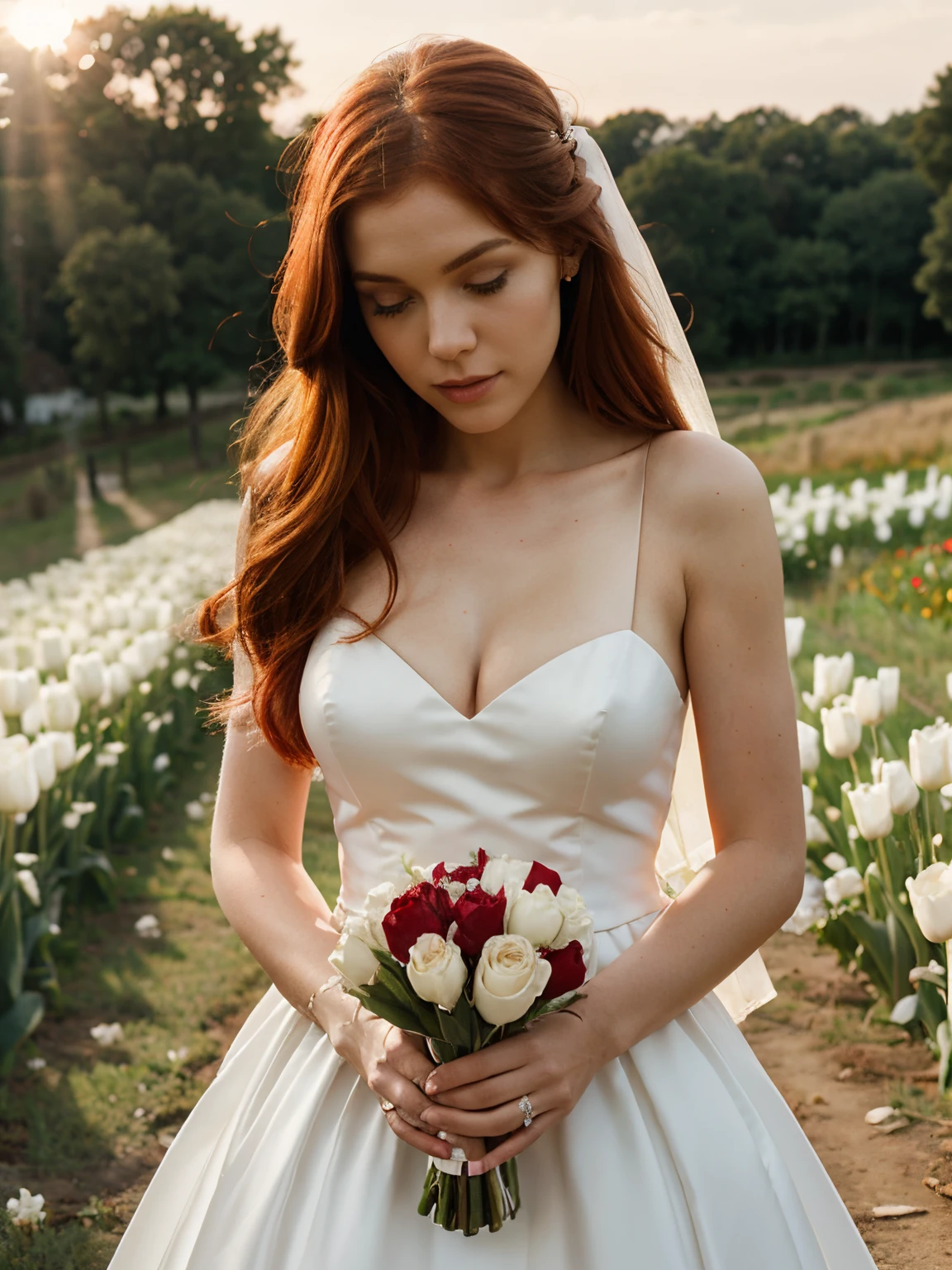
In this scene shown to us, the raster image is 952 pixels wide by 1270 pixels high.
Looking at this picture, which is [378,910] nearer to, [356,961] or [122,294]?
[356,961]

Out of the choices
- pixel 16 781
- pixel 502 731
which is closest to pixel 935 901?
pixel 502 731

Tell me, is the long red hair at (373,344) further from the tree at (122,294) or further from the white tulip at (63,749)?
the tree at (122,294)

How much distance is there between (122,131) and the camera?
41.0m

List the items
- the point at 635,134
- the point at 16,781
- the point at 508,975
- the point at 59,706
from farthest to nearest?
the point at 635,134
the point at 59,706
the point at 16,781
the point at 508,975

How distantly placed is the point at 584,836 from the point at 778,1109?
2.12ft

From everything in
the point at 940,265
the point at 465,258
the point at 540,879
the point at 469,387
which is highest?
the point at 940,265

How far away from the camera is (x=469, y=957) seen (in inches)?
69.6

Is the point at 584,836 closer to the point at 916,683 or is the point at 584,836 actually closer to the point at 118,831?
the point at 118,831

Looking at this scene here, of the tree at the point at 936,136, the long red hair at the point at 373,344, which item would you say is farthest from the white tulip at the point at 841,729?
the tree at the point at 936,136

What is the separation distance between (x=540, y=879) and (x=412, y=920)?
0.21 metres

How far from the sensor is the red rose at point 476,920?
5.73ft

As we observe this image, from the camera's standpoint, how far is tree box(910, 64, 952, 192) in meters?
40.2

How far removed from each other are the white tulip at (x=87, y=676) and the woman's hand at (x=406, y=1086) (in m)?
4.28

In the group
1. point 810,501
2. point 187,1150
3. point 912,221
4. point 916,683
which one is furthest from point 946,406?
point 912,221
